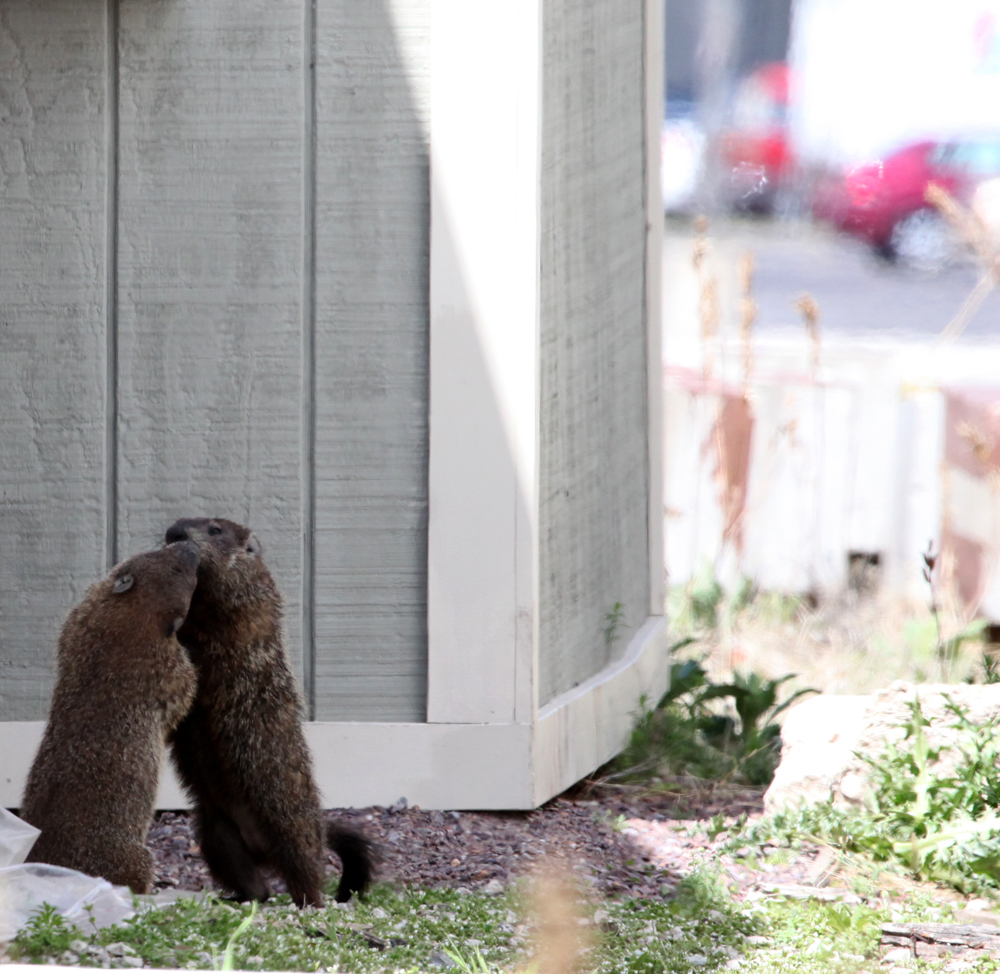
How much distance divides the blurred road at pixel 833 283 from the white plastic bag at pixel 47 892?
1316 cm

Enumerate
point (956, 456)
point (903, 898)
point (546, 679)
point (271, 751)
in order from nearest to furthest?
point (271, 751), point (903, 898), point (546, 679), point (956, 456)

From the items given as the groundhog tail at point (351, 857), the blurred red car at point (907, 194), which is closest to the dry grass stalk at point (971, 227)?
the groundhog tail at point (351, 857)

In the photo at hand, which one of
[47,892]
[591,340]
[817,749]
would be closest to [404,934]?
[47,892]

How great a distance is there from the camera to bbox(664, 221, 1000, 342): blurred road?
53.9 ft

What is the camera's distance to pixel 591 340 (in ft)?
16.2

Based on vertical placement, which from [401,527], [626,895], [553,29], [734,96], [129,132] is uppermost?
[734,96]

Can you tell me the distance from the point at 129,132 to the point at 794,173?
15.7 m

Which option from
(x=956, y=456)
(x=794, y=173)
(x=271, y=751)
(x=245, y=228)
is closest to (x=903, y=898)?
(x=271, y=751)

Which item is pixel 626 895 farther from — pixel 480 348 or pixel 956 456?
pixel 956 456

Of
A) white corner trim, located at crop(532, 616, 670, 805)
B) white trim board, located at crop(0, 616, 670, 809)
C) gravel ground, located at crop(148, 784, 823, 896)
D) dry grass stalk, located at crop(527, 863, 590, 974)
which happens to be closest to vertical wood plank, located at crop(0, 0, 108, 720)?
white trim board, located at crop(0, 616, 670, 809)

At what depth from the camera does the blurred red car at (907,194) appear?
52.5ft

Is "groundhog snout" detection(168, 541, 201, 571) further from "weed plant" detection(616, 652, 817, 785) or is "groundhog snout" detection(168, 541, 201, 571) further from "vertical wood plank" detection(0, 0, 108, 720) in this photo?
"weed plant" detection(616, 652, 817, 785)

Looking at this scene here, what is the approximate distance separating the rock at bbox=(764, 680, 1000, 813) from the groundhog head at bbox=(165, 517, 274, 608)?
198 centimetres

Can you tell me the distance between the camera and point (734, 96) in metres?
19.0
